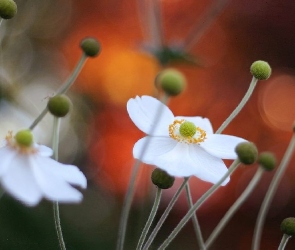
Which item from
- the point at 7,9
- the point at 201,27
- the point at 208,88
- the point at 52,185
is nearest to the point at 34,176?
Result: the point at 52,185

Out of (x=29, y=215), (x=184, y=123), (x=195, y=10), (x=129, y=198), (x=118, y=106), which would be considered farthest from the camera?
(x=195, y=10)

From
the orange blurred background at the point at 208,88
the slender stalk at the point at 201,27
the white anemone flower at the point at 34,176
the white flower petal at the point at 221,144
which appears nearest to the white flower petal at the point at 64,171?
the white anemone flower at the point at 34,176

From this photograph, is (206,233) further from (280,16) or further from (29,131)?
(29,131)

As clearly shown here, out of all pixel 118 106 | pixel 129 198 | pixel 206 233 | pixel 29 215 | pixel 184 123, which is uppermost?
pixel 118 106

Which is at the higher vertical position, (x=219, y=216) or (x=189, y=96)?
(x=189, y=96)

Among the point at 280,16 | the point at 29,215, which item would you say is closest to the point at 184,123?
the point at 29,215

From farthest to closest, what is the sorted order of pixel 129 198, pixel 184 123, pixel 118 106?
pixel 118 106 → pixel 184 123 → pixel 129 198

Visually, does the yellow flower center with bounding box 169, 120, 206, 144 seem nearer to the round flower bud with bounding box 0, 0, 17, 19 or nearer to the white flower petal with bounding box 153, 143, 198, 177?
the white flower petal with bounding box 153, 143, 198, 177

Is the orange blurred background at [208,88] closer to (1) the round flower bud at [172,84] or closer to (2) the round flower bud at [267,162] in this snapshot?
(2) the round flower bud at [267,162]
